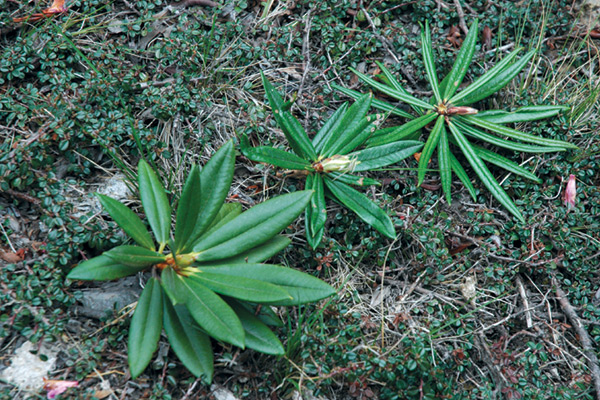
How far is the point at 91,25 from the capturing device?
9.58 feet

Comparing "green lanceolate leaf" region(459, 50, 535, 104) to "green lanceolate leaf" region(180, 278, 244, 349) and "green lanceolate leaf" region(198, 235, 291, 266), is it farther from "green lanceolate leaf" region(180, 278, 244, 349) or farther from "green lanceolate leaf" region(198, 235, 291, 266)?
"green lanceolate leaf" region(180, 278, 244, 349)

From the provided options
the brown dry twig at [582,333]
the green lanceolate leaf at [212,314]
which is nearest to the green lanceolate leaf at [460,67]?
the brown dry twig at [582,333]

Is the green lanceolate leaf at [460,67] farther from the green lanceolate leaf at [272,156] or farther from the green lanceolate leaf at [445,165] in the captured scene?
the green lanceolate leaf at [272,156]

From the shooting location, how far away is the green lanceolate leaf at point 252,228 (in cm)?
214

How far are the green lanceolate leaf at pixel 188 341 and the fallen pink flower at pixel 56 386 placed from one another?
426mm

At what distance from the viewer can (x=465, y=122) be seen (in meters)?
2.90

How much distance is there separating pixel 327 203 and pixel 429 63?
1.09m

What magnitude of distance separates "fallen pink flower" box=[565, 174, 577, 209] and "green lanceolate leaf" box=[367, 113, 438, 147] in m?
0.89

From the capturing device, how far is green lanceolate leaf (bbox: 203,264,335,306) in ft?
6.70

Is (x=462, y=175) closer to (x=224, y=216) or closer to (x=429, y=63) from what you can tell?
(x=429, y=63)

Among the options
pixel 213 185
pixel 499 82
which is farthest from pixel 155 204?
pixel 499 82

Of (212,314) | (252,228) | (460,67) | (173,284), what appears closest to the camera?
(212,314)

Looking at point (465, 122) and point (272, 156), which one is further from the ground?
point (272, 156)

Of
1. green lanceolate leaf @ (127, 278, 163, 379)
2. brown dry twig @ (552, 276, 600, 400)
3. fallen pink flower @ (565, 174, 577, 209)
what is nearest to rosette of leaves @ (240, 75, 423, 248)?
green lanceolate leaf @ (127, 278, 163, 379)
